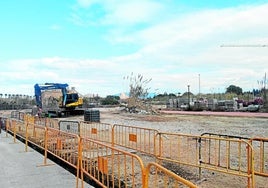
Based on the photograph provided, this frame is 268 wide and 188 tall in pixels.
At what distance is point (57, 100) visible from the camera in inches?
1308

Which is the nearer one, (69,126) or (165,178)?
(165,178)

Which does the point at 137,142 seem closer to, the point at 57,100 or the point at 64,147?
the point at 64,147

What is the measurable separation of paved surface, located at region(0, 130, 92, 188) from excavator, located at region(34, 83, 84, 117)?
2051 cm

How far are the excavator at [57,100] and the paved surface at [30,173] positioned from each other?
20.5 metres

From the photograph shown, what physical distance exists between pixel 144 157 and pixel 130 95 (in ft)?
113

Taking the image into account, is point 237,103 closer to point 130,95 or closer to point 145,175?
point 130,95

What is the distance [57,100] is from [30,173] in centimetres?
2569

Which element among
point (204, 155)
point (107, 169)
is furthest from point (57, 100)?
point (107, 169)

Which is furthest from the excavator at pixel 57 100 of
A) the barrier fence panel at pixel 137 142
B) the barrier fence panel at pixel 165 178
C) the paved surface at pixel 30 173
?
the barrier fence panel at pixel 165 178

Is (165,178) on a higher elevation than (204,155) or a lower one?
higher

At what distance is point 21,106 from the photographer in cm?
5559

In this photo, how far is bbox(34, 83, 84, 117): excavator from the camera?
31.1 m

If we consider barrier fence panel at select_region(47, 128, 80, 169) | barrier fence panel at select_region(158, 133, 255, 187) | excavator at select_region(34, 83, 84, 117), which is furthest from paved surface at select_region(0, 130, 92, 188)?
excavator at select_region(34, 83, 84, 117)

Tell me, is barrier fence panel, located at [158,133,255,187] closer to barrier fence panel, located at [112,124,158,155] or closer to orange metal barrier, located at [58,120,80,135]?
barrier fence panel, located at [112,124,158,155]
